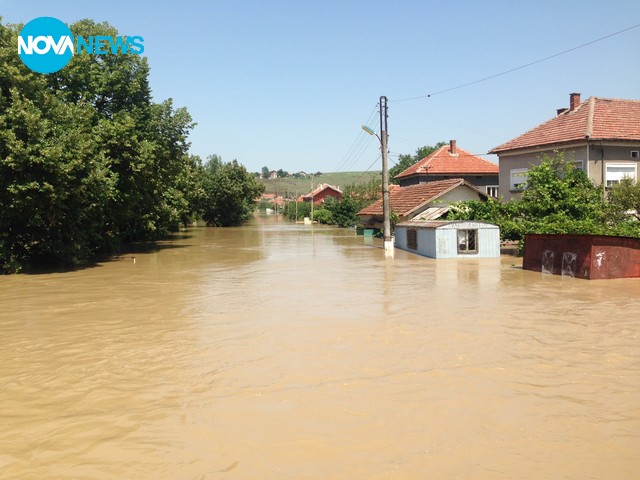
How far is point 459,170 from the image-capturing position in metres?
51.3

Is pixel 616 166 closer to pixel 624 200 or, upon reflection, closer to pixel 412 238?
pixel 624 200

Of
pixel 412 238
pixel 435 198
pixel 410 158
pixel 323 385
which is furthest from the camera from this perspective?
pixel 410 158

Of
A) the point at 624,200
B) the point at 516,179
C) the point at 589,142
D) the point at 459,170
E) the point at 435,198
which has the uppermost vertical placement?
the point at 459,170

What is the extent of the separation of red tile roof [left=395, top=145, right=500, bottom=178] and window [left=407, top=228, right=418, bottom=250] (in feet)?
60.0

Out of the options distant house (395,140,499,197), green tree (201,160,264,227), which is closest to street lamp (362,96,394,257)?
distant house (395,140,499,197)

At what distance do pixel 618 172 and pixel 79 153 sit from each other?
25895 mm

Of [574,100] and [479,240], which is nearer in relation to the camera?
[479,240]

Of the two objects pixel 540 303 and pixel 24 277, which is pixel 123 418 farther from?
pixel 24 277

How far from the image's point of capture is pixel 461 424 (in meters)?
6.73

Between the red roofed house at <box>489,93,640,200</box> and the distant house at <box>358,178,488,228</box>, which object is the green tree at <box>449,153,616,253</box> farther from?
the distant house at <box>358,178,488,228</box>

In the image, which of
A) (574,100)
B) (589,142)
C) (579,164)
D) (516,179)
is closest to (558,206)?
(579,164)

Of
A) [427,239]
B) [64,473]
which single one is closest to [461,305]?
[64,473]

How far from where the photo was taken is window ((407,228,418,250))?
32.6 meters

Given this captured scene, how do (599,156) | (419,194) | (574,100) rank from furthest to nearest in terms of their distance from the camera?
(419,194) → (574,100) → (599,156)
